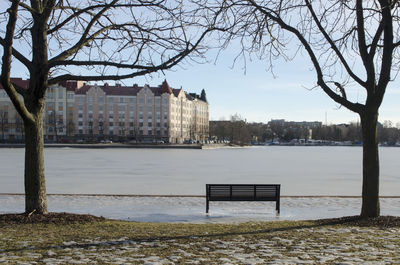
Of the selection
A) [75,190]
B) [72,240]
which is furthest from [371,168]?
[75,190]

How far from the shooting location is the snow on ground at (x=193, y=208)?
36.4 feet

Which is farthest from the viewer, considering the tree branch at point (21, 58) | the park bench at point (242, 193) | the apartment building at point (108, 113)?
the apartment building at point (108, 113)

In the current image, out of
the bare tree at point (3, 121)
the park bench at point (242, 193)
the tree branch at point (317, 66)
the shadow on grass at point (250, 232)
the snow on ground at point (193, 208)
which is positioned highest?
the bare tree at point (3, 121)

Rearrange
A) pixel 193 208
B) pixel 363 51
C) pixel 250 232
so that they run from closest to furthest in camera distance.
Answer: pixel 250 232 → pixel 363 51 → pixel 193 208

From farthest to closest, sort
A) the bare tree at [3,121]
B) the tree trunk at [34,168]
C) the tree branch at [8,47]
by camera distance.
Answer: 1. the bare tree at [3,121]
2. the tree trunk at [34,168]
3. the tree branch at [8,47]

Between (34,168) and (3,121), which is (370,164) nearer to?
(34,168)

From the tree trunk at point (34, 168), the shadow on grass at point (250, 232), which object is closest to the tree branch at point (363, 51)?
the shadow on grass at point (250, 232)

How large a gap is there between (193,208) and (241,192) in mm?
1629

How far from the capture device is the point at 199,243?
693cm

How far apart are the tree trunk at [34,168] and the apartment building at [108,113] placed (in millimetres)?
109920

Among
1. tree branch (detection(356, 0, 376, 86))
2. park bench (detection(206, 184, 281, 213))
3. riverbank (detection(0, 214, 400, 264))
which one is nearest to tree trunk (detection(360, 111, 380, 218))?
riverbank (detection(0, 214, 400, 264))

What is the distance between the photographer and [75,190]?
1683cm

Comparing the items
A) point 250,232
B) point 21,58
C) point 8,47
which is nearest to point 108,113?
point 21,58

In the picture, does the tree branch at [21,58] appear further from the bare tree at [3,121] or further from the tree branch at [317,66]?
the bare tree at [3,121]
